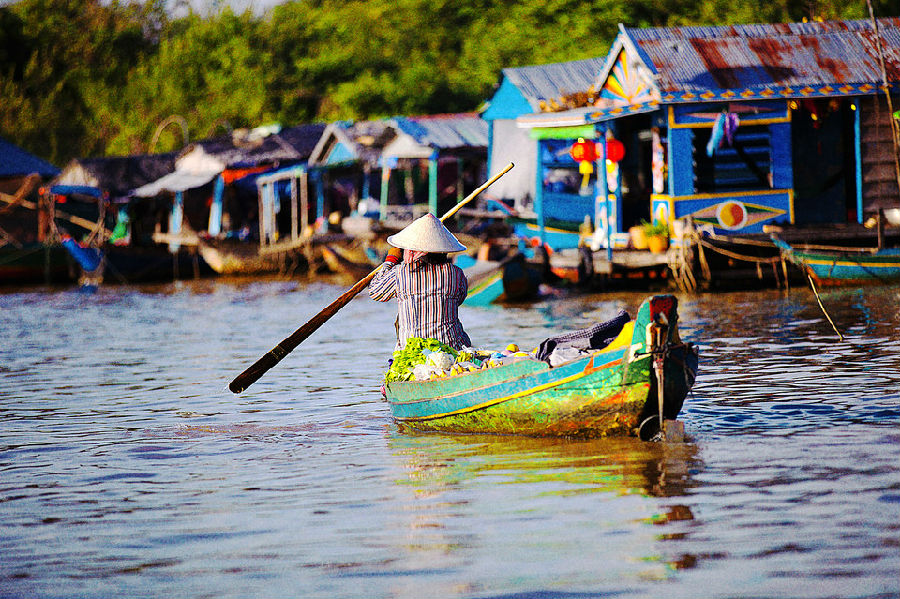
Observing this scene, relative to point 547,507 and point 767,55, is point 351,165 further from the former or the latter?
point 547,507

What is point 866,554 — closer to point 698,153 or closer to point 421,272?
point 421,272

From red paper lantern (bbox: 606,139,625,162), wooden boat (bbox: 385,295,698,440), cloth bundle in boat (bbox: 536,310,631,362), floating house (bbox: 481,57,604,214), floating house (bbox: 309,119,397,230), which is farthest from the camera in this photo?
floating house (bbox: 309,119,397,230)

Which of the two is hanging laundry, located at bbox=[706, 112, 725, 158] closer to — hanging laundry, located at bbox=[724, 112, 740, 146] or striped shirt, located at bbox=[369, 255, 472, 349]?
hanging laundry, located at bbox=[724, 112, 740, 146]

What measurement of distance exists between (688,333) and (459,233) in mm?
11476

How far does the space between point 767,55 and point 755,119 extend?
1.18 metres

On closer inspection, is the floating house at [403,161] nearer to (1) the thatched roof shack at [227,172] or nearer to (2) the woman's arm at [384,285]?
(1) the thatched roof shack at [227,172]

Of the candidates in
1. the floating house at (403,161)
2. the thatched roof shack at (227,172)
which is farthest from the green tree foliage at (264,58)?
the floating house at (403,161)

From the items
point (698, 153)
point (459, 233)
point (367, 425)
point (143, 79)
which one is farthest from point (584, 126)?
point (143, 79)

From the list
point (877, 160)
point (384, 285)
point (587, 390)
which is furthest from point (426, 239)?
point (877, 160)

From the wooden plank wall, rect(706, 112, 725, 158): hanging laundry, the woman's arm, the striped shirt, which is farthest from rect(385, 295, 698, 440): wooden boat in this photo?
the wooden plank wall

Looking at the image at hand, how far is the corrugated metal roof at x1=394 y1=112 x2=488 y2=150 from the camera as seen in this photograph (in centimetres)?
2545

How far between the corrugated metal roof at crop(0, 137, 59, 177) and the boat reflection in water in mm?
26906

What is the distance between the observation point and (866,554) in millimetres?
5297

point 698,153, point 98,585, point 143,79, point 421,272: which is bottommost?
point 98,585
